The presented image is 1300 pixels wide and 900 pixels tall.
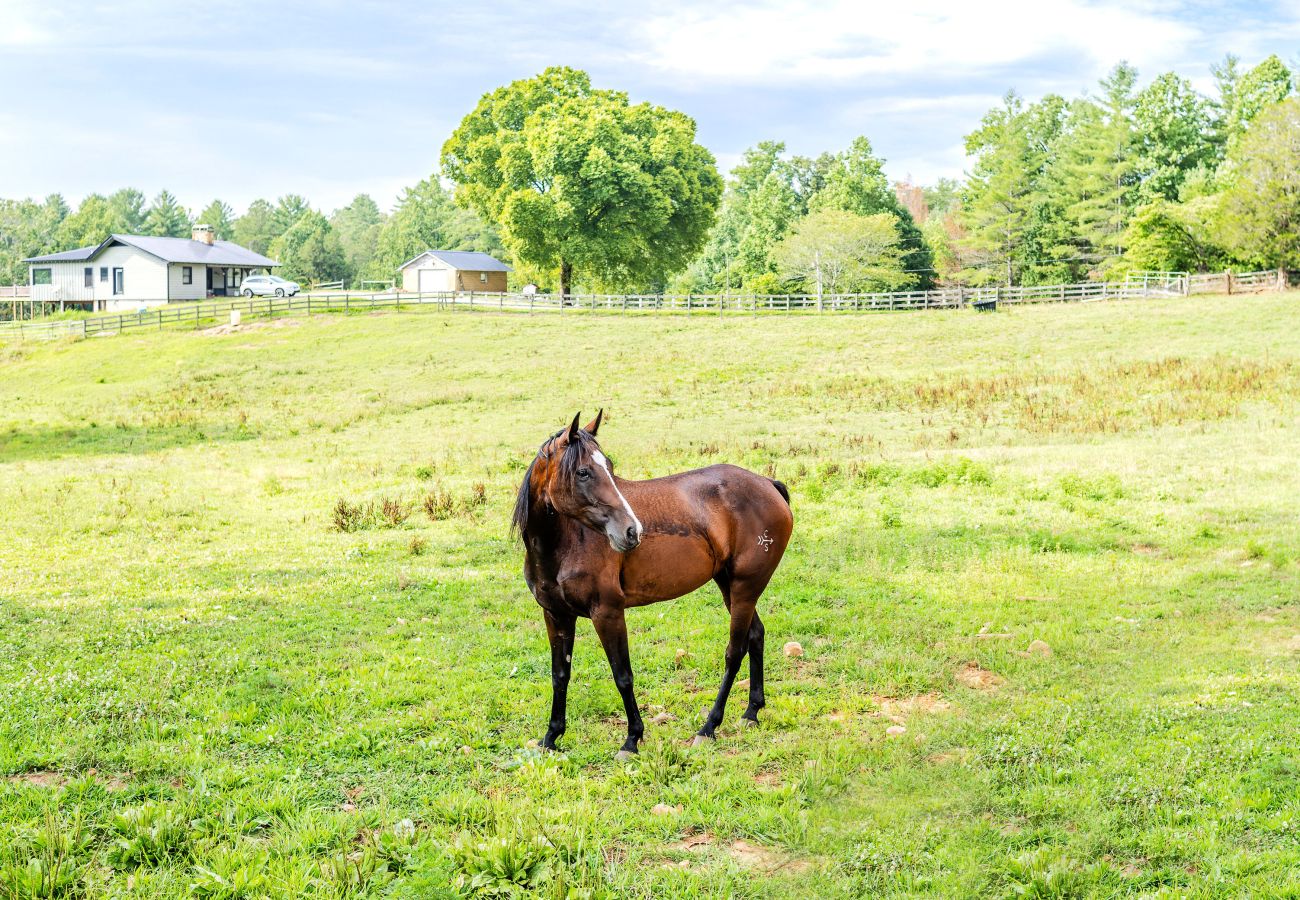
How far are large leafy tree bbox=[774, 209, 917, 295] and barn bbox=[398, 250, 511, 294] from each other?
78.6 ft

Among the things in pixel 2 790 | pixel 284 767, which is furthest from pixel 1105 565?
pixel 2 790

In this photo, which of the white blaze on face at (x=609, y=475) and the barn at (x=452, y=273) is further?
the barn at (x=452, y=273)

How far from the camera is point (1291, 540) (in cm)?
1411

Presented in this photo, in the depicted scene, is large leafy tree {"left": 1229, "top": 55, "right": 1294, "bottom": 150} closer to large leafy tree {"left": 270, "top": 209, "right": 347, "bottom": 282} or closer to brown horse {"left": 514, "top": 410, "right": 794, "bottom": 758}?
brown horse {"left": 514, "top": 410, "right": 794, "bottom": 758}

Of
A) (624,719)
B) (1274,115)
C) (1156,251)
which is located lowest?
(624,719)

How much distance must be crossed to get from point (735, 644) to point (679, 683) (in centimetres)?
133

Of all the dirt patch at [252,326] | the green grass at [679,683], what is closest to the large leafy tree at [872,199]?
the dirt patch at [252,326]

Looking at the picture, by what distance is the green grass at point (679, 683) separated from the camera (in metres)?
6.04

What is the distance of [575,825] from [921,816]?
229 cm

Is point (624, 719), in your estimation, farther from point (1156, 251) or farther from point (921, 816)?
point (1156, 251)

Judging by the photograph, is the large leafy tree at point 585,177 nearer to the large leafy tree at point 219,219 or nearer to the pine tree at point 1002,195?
the pine tree at point 1002,195

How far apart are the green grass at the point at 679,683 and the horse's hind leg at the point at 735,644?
0.94 ft

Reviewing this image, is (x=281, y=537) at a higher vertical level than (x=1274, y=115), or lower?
lower

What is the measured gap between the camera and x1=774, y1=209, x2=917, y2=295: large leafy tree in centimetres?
7606
